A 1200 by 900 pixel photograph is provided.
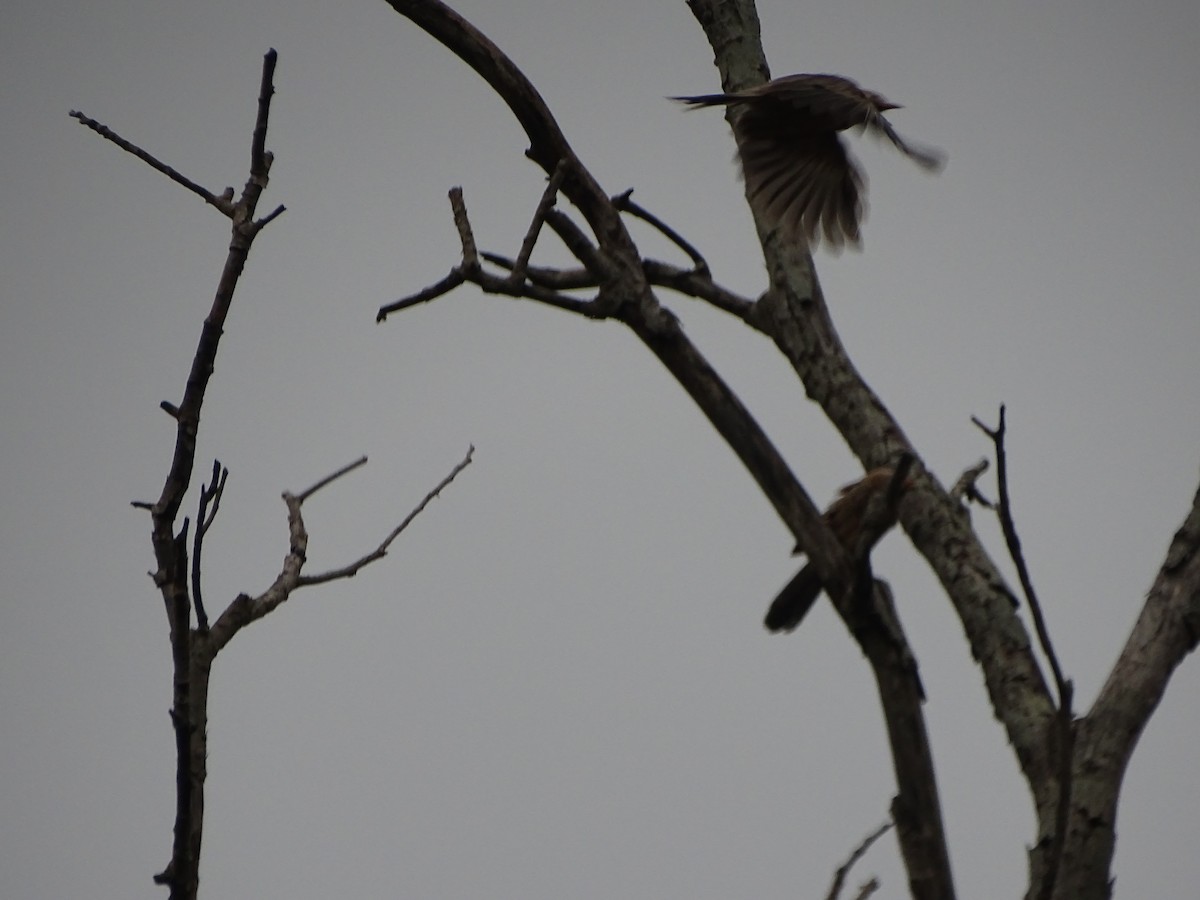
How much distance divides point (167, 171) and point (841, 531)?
1508 millimetres

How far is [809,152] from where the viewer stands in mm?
2957

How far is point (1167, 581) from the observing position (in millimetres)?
2182

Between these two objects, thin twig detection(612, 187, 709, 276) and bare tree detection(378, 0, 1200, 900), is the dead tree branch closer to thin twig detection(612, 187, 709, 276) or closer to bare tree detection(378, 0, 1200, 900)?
bare tree detection(378, 0, 1200, 900)

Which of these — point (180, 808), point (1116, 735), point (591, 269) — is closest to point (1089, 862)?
point (1116, 735)

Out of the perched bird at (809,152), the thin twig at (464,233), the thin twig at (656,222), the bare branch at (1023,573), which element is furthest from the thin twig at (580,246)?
the perched bird at (809,152)

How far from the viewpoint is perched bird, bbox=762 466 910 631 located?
1.81m

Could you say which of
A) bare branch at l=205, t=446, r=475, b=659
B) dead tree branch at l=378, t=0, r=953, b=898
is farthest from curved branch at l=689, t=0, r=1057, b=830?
bare branch at l=205, t=446, r=475, b=659

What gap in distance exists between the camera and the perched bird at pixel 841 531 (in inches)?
71.3

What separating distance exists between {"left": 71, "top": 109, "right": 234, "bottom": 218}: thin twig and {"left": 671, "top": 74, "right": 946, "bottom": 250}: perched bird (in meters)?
1.36

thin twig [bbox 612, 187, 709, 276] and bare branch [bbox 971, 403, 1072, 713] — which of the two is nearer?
bare branch [bbox 971, 403, 1072, 713]

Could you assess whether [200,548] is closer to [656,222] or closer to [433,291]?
[433,291]

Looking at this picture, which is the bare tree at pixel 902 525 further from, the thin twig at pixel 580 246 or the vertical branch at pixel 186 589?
the vertical branch at pixel 186 589

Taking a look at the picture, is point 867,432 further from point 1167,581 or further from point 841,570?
point 841,570

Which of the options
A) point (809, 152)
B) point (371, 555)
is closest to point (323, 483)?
point (371, 555)
